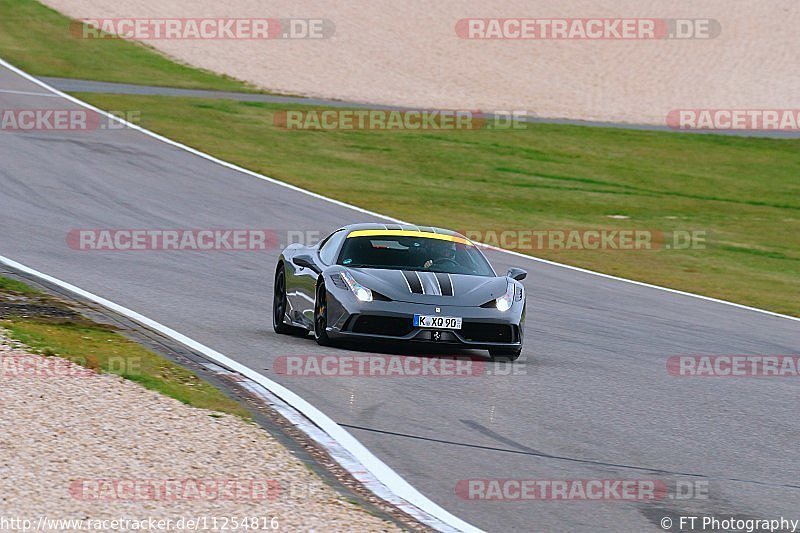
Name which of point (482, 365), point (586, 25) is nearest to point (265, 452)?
point (482, 365)

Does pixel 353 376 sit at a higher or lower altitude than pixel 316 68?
lower

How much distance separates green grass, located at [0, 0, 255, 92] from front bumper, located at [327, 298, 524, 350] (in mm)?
26385

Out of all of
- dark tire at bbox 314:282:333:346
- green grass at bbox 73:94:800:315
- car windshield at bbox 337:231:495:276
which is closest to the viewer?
dark tire at bbox 314:282:333:346

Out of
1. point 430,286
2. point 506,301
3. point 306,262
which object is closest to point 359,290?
point 430,286

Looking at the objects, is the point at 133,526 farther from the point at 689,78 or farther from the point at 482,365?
the point at 689,78

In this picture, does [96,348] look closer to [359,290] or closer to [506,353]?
[359,290]

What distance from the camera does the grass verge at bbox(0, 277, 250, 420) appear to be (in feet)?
31.5

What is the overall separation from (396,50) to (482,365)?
35.7 meters

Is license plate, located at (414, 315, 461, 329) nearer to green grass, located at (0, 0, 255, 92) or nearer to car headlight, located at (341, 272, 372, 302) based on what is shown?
car headlight, located at (341, 272, 372, 302)

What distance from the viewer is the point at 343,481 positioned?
25.0ft

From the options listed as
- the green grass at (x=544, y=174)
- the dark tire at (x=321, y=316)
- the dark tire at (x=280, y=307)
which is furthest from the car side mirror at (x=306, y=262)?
the green grass at (x=544, y=174)

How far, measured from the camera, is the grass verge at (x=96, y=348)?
378 inches

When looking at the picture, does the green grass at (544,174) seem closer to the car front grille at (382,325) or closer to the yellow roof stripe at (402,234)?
the yellow roof stripe at (402,234)

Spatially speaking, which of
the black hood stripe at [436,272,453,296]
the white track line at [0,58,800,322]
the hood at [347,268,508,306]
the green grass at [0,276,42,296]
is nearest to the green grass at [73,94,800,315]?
the white track line at [0,58,800,322]
